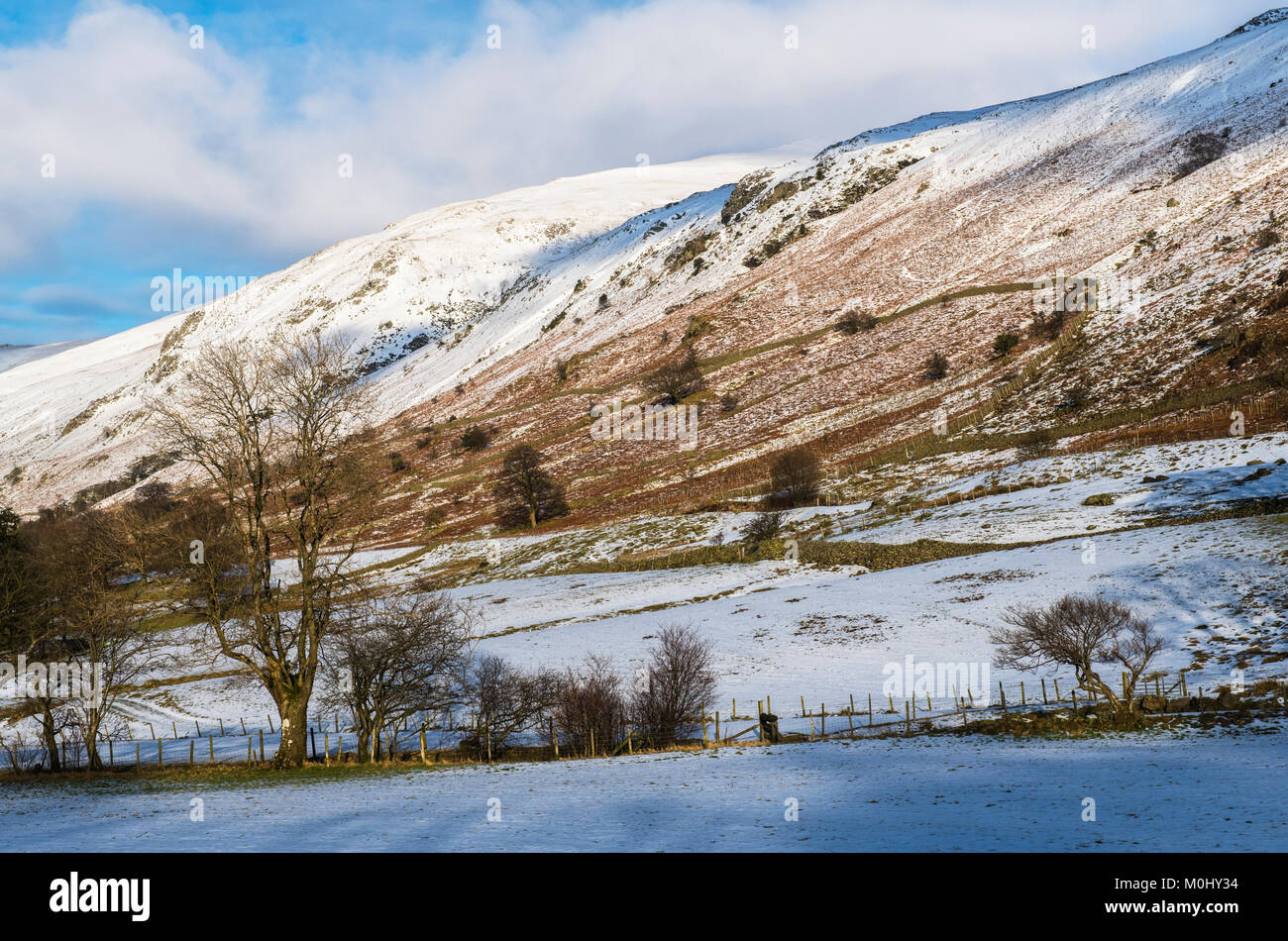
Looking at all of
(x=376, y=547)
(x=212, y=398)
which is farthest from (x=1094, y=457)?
(x=376, y=547)

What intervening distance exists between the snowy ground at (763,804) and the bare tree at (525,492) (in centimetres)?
6549

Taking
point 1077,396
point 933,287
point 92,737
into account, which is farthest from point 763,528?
point 933,287

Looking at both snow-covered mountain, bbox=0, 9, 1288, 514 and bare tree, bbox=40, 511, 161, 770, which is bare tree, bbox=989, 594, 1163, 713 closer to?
bare tree, bbox=40, 511, 161, 770

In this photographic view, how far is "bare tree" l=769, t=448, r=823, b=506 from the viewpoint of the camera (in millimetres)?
73125

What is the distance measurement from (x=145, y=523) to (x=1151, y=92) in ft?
591

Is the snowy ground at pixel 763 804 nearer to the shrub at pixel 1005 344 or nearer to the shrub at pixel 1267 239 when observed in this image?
the shrub at pixel 1005 344

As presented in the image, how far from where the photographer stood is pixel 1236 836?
12828 millimetres

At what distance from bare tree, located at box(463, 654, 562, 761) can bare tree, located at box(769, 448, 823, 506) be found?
43485 mm

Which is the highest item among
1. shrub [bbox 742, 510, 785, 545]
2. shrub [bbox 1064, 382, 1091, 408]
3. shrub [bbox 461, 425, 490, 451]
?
shrub [bbox 461, 425, 490, 451]

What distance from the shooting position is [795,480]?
74.1 metres

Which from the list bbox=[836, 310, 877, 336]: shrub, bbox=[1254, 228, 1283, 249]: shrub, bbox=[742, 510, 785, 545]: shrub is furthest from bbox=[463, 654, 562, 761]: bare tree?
bbox=[836, 310, 877, 336]: shrub

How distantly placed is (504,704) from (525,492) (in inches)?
2334

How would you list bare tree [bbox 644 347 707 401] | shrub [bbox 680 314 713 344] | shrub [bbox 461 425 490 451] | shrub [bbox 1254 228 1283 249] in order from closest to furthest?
shrub [bbox 1254 228 1283 249]
bare tree [bbox 644 347 707 401]
shrub [bbox 461 425 490 451]
shrub [bbox 680 314 713 344]
